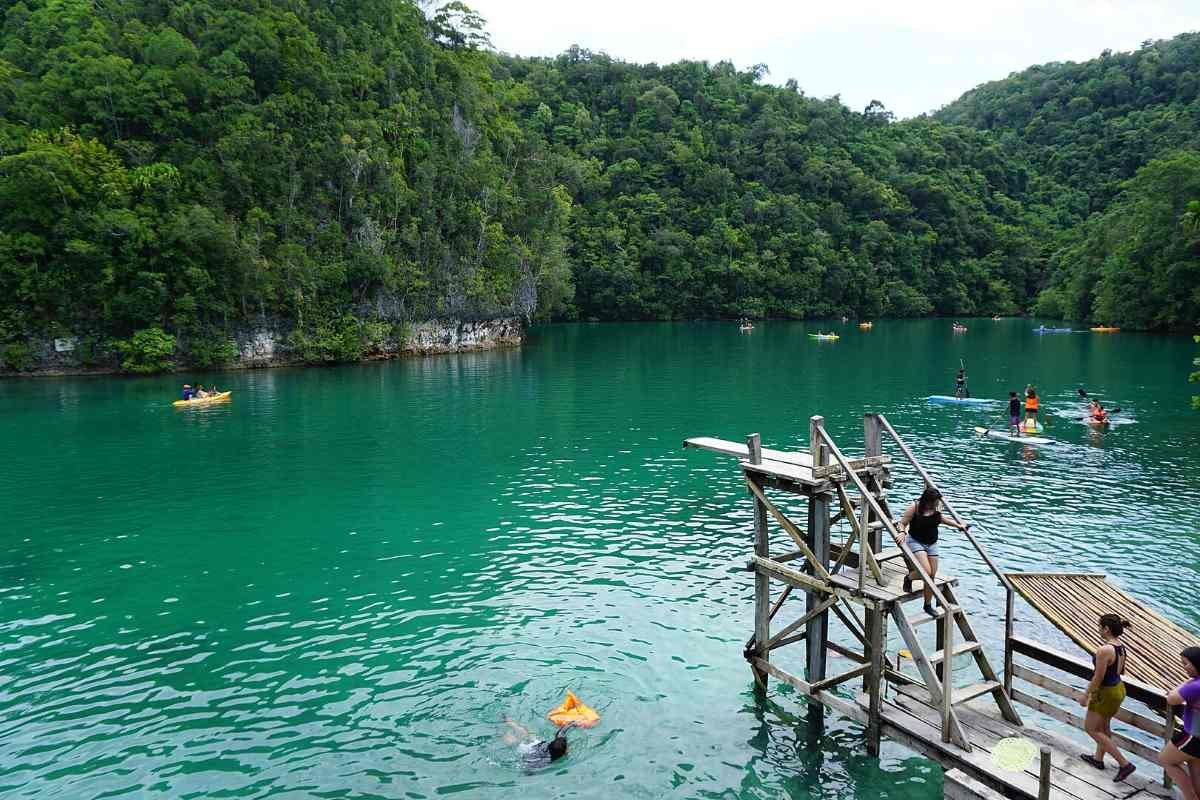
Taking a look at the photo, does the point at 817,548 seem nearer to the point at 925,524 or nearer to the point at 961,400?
the point at 925,524

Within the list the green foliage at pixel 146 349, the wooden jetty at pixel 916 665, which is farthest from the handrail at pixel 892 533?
the green foliage at pixel 146 349

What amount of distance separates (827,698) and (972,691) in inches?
84.3

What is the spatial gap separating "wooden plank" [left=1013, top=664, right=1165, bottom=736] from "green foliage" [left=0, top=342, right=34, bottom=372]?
72.9 metres

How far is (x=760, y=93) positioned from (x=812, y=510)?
170 metres

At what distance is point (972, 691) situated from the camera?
10.5 metres

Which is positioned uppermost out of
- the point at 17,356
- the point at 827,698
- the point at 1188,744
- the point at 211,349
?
A: the point at 211,349

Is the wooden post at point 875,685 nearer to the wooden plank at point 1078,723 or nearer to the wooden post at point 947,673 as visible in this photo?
the wooden post at point 947,673

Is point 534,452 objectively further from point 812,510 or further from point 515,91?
point 515,91

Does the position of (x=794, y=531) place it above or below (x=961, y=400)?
above

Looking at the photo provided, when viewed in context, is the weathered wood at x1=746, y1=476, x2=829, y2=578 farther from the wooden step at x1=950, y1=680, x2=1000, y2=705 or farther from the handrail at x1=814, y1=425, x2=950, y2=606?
the wooden step at x1=950, y1=680, x2=1000, y2=705

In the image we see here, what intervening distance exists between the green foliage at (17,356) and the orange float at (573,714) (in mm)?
66932

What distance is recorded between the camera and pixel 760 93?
536ft

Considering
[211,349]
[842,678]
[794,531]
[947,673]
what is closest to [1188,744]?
[947,673]

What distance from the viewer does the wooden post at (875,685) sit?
10.7m
